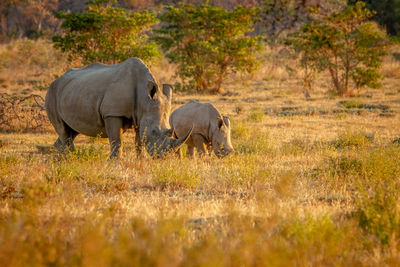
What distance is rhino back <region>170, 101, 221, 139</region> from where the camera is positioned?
312 inches

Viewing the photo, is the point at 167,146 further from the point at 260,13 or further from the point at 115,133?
the point at 260,13

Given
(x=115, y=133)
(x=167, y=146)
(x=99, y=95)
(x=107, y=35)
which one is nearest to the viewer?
(x=167, y=146)

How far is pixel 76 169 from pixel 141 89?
68.6 inches

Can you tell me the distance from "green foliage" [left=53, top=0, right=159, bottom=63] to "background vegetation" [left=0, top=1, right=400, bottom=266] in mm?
6605

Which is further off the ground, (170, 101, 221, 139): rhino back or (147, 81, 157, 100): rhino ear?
(147, 81, 157, 100): rhino ear

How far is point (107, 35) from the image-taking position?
16953mm

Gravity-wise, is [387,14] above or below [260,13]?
above

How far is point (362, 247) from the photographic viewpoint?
3.02m

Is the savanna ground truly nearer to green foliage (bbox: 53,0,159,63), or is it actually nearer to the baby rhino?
the baby rhino

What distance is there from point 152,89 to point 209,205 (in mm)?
2606

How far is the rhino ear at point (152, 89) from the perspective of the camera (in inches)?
243

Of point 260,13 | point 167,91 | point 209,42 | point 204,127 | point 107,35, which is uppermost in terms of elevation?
point 260,13

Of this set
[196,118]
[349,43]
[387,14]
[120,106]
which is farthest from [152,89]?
[387,14]

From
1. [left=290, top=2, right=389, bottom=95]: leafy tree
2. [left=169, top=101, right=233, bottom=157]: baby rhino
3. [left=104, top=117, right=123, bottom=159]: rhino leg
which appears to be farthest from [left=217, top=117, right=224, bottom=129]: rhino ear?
[left=290, top=2, right=389, bottom=95]: leafy tree
